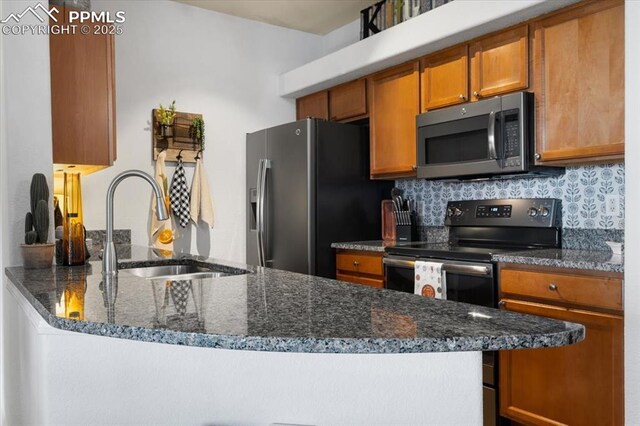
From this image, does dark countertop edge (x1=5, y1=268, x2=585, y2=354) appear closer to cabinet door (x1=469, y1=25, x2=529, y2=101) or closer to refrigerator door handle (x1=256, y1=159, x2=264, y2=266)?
cabinet door (x1=469, y1=25, x2=529, y2=101)

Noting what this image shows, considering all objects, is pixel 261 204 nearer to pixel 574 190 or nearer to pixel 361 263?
pixel 361 263

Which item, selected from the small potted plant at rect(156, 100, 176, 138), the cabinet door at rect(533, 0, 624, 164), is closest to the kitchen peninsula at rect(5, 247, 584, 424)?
the cabinet door at rect(533, 0, 624, 164)

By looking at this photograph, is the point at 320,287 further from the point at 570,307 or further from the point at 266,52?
the point at 266,52

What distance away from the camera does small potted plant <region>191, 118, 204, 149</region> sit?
3742 millimetres

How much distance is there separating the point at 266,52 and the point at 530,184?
231 cm

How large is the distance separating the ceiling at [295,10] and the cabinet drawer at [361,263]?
1812mm

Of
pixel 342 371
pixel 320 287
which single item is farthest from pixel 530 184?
pixel 342 371

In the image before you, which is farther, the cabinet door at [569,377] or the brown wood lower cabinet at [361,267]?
the brown wood lower cabinet at [361,267]

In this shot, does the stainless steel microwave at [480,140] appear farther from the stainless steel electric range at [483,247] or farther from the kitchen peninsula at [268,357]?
the kitchen peninsula at [268,357]

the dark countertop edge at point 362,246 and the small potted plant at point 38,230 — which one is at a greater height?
the small potted plant at point 38,230

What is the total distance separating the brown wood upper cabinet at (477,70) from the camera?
2643 millimetres

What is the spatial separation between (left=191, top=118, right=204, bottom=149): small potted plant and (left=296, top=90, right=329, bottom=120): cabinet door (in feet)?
2.82

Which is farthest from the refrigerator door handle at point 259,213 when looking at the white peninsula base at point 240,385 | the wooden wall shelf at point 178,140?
the white peninsula base at point 240,385

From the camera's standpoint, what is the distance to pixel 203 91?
12.6ft
